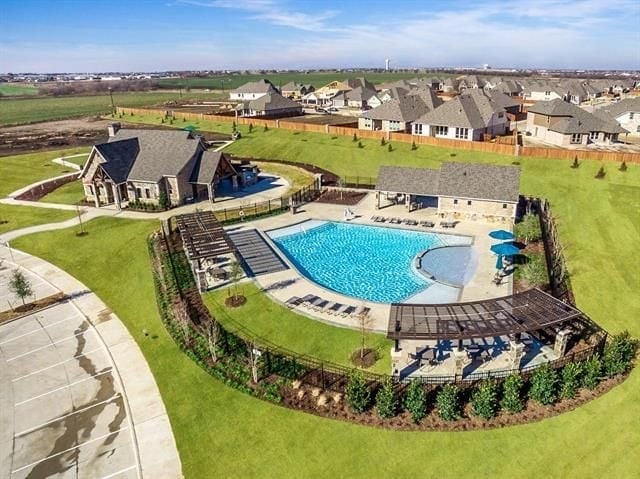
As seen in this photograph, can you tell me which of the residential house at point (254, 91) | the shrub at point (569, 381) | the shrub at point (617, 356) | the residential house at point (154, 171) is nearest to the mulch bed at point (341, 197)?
the residential house at point (154, 171)

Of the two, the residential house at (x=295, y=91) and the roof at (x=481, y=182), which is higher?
the residential house at (x=295, y=91)

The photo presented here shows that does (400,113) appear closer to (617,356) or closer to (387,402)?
(617,356)

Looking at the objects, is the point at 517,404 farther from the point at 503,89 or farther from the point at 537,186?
the point at 503,89

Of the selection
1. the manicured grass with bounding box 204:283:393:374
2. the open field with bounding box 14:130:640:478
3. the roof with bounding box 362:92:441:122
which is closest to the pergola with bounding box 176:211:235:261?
the manicured grass with bounding box 204:283:393:374

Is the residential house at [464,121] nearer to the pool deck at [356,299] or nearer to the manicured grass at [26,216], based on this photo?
the pool deck at [356,299]

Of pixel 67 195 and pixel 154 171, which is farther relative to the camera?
pixel 67 195

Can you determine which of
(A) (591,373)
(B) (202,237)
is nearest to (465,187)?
(A) (591,373)

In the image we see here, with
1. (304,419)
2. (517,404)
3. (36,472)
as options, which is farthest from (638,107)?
A: (36,472)
